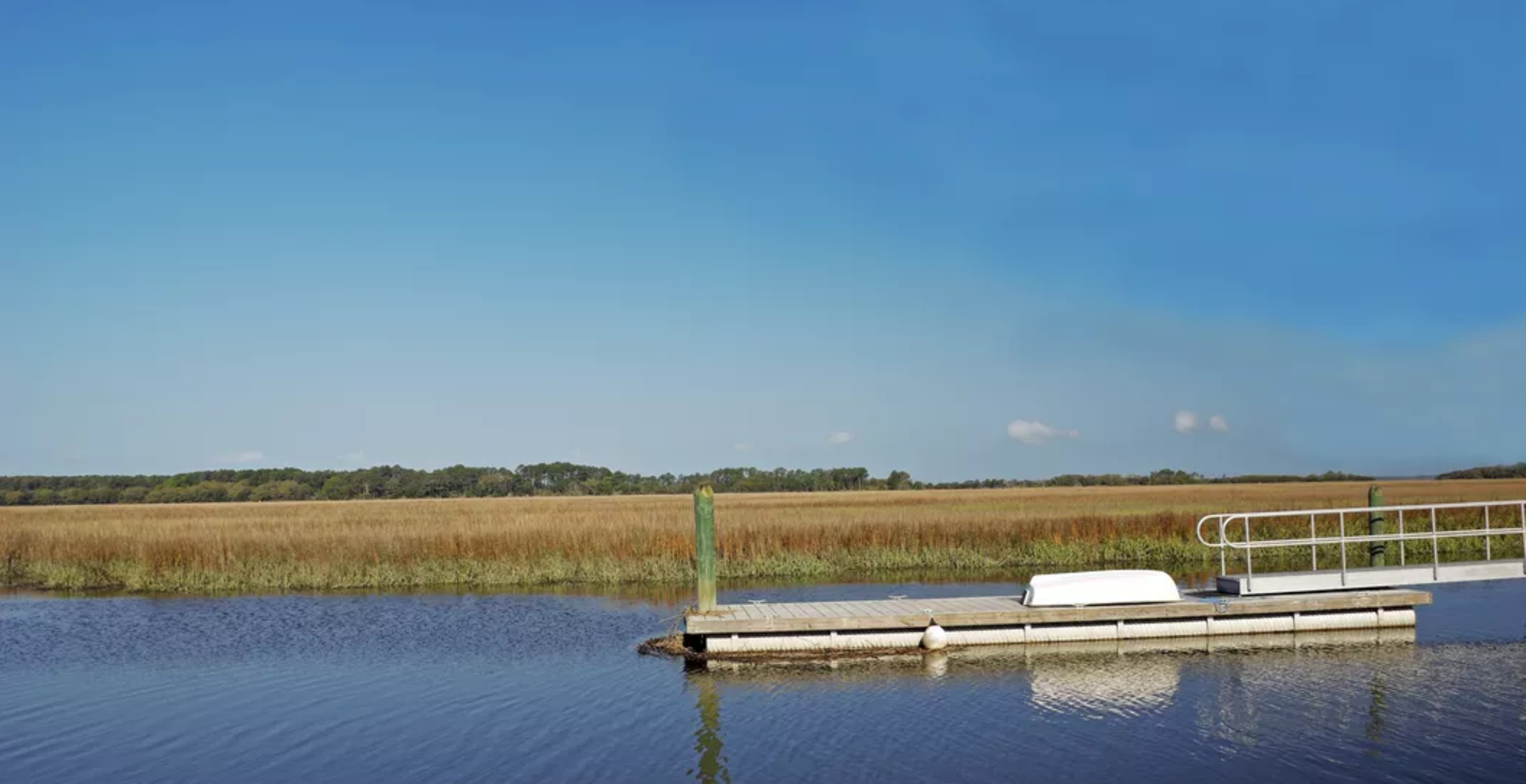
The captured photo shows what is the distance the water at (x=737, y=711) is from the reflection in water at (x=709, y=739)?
1.7 inches

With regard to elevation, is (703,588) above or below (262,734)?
above

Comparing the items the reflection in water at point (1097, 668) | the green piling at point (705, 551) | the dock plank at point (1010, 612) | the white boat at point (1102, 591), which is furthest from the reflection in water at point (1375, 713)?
the green piling at point (705, 551)

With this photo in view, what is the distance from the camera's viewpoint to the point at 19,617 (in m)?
23.4

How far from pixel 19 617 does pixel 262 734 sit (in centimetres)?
1421

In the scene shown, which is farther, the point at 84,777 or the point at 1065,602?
the point at 1065,602

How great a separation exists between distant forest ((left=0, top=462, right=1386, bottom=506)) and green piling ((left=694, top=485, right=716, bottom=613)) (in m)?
113

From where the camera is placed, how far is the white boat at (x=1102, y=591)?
17.3 metres

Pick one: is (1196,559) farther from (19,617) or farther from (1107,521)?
(19,617)

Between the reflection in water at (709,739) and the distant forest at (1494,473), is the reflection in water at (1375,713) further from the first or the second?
the distant forest at (1494,473)

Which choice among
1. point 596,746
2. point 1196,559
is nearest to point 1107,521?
point 1196,559

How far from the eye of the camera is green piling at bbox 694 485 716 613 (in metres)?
17.8

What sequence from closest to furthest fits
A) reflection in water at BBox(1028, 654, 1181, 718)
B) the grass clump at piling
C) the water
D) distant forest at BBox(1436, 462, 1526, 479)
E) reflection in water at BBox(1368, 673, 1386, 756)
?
the water
reflection in water at BBox(1368, 673, 1386, 756)
reflection in water at BBox(1028, 654, 1181, 718)
the grass clump at piling
distant forest at BBox(1436, 462, 1526, 479)

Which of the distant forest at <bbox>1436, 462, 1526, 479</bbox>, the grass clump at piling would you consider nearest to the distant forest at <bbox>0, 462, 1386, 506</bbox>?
the distant forest at <bbox>1436, 462, 1526, 479</bbox>

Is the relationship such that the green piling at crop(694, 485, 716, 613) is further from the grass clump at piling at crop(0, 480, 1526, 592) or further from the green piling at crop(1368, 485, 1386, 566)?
the green piling at crop(1368, 485, 1386, 566)
